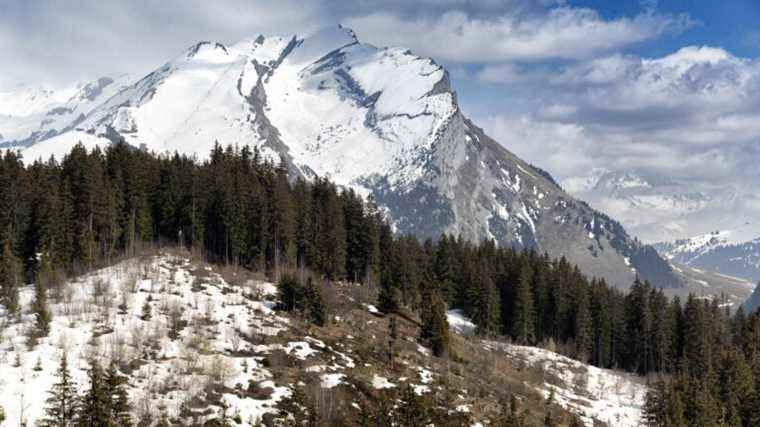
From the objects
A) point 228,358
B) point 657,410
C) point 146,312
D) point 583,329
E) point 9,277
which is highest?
point 9,277

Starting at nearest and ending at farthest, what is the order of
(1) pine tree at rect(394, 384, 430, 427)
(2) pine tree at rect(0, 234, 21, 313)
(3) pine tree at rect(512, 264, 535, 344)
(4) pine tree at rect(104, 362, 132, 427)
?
(4) pine tree at rect(104, 362, 132, 427)
(1) pine tree at rect(394, 384, 430, 427)
(2) pine tree at rect(0, 234, 21, 313)
(3) pine tree at rect(512, 264, 535, 344)

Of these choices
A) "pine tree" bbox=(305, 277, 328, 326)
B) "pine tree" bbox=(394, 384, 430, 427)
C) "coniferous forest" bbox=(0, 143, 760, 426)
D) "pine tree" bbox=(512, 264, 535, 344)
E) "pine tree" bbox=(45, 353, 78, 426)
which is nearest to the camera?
"pine tree" bbox=(45, 353, 78, 426)

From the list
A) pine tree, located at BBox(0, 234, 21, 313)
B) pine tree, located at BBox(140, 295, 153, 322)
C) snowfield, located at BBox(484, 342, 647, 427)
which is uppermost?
pine tree, located at BBox(0, 234, 21, 313)

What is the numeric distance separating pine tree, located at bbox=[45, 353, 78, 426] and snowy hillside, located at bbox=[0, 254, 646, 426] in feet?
2.48

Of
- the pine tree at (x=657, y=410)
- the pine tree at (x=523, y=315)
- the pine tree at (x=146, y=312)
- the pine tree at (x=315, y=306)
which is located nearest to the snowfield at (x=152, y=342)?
the pine tree at (x=146, y=312)

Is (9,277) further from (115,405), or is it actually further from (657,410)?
(657,410)

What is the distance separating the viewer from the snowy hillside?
176 ft

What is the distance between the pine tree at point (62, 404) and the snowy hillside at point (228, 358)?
76cm

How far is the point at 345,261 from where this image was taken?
11719 centimetres

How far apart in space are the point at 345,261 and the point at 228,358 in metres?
54.9

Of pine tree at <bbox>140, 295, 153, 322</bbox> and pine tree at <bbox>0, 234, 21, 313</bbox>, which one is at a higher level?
pine tree at <bbox>0, 234, 21, 313</bbox>

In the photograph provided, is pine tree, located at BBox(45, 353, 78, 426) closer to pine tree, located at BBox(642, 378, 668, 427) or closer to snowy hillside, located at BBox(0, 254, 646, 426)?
snowy hillside, located at BBox(0, 254, 646, 426)

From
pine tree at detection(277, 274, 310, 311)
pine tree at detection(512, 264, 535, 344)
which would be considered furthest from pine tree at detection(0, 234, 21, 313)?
pine tree at detection(512, 264, 535, 344)

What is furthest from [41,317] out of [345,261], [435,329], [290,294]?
[345,261]
